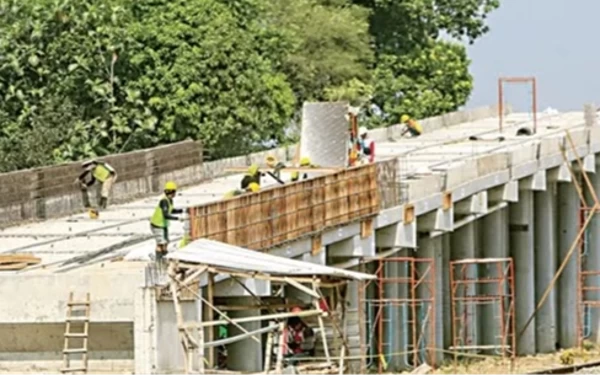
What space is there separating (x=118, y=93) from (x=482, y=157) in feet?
48.6

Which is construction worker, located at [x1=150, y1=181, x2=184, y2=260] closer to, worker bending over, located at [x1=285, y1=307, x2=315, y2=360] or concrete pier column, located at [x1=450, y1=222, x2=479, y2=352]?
worker bending over, located at [x1=285, y1=307, x2=315, y2=360]

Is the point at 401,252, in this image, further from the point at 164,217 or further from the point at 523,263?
the point at 164,217

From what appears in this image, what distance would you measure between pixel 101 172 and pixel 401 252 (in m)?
9.24

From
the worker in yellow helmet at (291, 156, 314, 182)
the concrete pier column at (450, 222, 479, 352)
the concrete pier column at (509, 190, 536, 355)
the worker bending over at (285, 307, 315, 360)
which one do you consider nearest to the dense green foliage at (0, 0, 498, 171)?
the concrete pier column at (509, 190, 536, 355)

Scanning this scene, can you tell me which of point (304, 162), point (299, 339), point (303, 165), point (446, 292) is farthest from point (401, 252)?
point (299, 339)

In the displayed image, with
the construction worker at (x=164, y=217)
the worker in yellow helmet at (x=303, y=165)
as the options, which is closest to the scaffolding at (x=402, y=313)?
the worker in yellow helmet at (x=303, y=165)

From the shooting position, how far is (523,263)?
237 ft

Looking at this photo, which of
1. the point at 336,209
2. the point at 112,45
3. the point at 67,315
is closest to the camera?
the point at 67,315

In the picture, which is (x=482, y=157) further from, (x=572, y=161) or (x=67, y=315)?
(x=67, y=315)

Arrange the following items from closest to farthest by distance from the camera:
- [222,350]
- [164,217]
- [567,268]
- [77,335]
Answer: [77,335] < [164,217] < [222,350] < [567,268]

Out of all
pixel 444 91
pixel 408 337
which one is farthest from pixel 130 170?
pixel 444 91

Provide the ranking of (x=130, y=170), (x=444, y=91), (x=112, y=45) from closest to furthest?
(x=130, y=170)
(x=112, y=45)
(x=444, y=91)

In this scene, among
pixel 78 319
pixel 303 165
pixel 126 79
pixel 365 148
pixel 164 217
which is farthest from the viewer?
pixel 126 79

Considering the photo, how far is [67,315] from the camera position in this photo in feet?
140
